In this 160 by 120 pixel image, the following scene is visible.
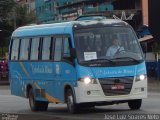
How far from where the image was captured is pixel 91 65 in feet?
57.8

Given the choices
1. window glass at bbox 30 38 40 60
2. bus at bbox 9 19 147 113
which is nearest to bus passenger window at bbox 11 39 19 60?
window glass at bbox 30 38 40 60

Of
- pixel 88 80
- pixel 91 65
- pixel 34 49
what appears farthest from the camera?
pixel 34 49

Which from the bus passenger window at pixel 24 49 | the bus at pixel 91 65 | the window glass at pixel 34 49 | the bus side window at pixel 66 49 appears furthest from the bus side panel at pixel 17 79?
the bus side window at pixel 66 49

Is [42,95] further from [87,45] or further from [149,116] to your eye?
[149,116]

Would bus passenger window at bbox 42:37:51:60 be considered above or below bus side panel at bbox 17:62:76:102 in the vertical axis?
above

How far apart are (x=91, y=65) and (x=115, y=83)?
80cm

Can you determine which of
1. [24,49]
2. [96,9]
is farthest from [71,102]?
[96,9]

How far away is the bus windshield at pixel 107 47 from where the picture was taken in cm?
1775

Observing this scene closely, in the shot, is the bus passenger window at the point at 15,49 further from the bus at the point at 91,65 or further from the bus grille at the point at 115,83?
the bus grille at the point at 115,83

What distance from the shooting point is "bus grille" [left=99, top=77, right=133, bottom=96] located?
1753 centimetres

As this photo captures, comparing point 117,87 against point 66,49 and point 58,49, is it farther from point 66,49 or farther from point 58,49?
point 58,49

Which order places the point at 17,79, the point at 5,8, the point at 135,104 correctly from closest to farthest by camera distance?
the point at 135,104, the point at 17,79, the point at 5,8

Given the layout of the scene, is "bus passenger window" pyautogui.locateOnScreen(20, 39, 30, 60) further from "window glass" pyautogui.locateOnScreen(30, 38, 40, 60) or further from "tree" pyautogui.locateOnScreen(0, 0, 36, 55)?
"tree" pyautogui.locateOnScreen(0, 0, 36, 55)

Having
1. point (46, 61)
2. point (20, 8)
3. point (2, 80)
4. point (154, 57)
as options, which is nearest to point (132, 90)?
point (46, 61)
